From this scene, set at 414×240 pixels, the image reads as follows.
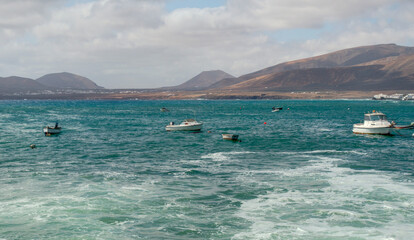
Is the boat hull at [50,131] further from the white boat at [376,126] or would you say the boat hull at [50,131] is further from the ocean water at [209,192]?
the white boat at [376,126]

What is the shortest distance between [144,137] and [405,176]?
48.4 meters

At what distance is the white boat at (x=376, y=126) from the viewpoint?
69812 millimetres

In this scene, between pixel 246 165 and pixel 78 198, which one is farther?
pixel 246 165

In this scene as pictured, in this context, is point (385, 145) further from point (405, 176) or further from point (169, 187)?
point (169, 187)

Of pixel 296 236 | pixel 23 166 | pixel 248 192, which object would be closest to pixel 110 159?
pixel 23 166

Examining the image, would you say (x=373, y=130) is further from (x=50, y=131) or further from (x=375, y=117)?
(x=50, y=131)

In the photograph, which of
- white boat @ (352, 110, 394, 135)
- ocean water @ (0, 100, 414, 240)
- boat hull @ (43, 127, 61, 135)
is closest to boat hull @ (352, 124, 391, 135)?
white boat @ (352, 110, 394, 135)

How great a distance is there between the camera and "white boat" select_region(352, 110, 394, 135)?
69.8 meters

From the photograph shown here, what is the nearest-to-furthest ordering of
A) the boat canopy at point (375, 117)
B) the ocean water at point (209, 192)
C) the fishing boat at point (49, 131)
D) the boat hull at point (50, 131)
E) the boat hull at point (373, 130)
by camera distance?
the ocean water at point (209, 192) < the boat hull at point (373, 130) < the boat canopy at point (375, 117) < the fishing boat at point (49, 131) < the boat hull at point (50, 131)

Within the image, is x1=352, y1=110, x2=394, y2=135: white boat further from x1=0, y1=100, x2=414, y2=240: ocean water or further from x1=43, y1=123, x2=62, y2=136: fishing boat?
x1=43, y1=123, x2=62, y2=136: fishing boat

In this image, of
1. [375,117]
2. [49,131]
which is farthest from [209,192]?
[49,131]

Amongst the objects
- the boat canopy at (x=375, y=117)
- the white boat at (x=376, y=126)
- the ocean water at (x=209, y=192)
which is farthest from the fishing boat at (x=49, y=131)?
the boat canopy at (x=375, y=117)

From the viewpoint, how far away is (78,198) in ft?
103

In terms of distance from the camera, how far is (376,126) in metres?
70.2
